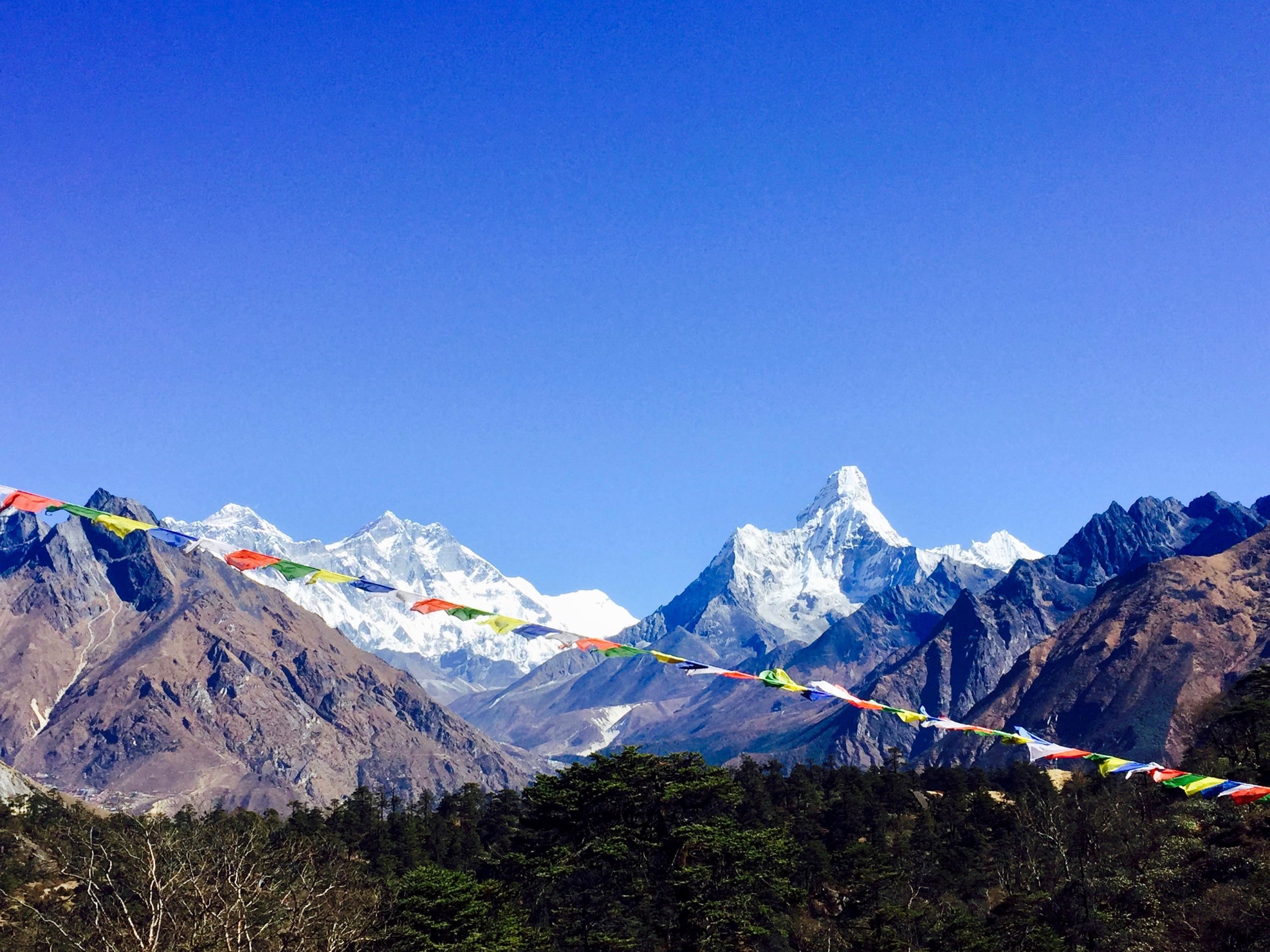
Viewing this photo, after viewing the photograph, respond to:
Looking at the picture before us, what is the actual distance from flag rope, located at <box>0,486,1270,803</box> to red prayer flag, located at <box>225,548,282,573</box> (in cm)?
2

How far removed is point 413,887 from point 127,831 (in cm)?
4051

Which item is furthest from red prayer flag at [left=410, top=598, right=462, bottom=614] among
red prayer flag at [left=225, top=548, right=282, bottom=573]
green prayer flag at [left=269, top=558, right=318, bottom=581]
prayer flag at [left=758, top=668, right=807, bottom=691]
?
prayer flag at [left=758, top=668, right=807, bottom=691]

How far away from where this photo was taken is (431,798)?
4953 inches

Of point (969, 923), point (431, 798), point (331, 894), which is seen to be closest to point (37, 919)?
point (331, 894)

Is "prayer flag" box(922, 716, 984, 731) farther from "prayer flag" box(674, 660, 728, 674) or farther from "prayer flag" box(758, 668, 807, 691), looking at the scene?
"prayer flag" box(674, 660, 728, 674)

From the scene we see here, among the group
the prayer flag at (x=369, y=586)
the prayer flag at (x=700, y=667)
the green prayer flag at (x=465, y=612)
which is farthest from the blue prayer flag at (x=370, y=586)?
the prayer flag at (x=700, y=667)

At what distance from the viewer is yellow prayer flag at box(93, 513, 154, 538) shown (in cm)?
2205

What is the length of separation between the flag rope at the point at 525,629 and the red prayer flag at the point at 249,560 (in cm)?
2

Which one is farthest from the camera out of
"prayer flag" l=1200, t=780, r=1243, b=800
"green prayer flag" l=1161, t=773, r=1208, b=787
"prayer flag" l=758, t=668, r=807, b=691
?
"green prayer flag" l=1161, t=773, r=1208, b=787

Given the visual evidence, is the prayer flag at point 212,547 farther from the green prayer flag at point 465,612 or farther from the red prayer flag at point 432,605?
the green prayer flag at point 465,612

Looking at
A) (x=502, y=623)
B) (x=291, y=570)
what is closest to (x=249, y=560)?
(x=291, y=570)

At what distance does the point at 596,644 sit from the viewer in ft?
86.4

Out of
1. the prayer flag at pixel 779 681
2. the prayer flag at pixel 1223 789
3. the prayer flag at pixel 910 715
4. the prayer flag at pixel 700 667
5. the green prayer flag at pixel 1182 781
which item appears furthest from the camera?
the prayer flag at pixel 910 715

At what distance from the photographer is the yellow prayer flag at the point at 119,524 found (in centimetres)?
2205
